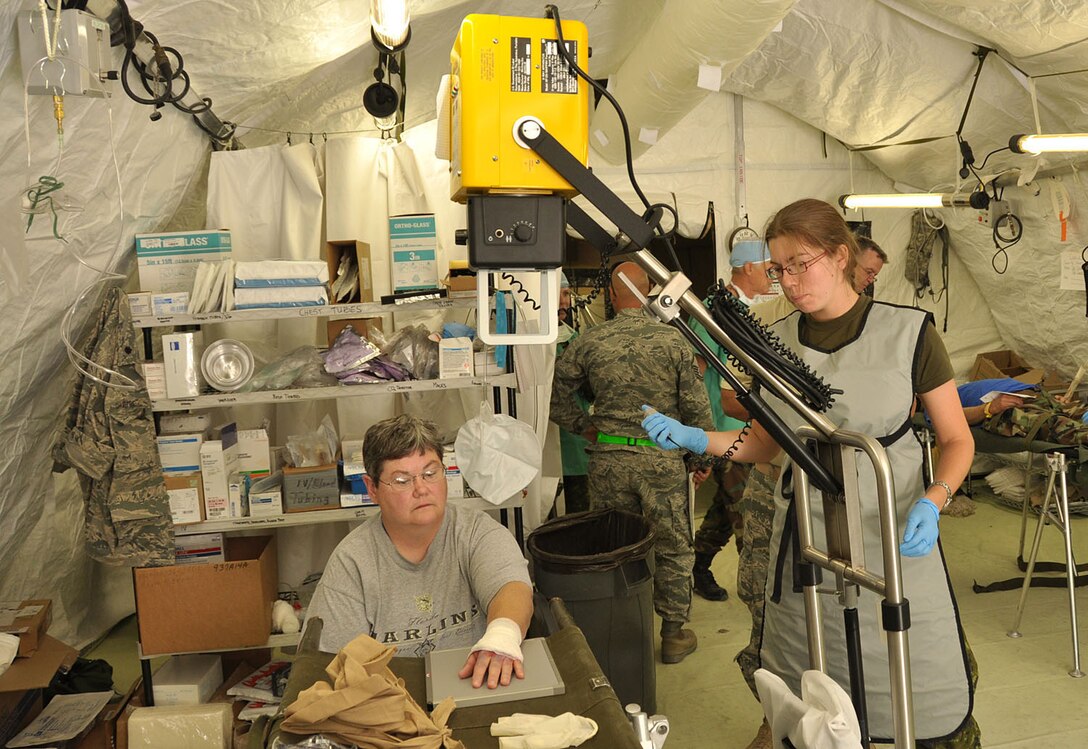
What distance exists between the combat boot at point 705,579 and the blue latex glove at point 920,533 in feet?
8.51

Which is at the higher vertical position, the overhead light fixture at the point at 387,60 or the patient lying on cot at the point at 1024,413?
the overhead light fixture at the point at 387,60

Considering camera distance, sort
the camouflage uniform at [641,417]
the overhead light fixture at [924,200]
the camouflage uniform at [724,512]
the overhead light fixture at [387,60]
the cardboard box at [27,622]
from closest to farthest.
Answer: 1. the overhead light fixture at [387,60]
2. the cardboard box at [27,622]
3. the camouflage uniform at [641,417]
4. the camouflage uniform at [724,512]
5. the overhead light fixture at [924,200]

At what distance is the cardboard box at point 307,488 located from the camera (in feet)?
10.3

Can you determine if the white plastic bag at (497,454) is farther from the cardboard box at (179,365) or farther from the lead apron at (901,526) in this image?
the lead apron at (901,526)

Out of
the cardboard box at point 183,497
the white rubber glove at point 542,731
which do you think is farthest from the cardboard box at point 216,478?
the white rubber glove at point 542,731

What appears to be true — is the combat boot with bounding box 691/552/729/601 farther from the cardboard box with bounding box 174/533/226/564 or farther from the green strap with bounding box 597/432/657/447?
the cardboard box with bounding box 174/533/226/564

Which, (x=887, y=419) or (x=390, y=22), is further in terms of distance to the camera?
(x=390, y=22)

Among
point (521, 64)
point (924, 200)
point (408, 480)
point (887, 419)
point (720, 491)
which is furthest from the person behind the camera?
point (924, 200)

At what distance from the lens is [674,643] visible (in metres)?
3.59

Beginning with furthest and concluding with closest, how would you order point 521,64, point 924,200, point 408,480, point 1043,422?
point 924,200 < point 1043,422 < point 408,480 < point 521,64

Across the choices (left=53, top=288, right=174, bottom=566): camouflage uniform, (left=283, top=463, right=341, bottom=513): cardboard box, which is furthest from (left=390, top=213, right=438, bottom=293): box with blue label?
(left=53, top=288, right=174, bottom=566): camouflage uniform

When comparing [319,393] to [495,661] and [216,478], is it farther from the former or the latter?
[495,661]

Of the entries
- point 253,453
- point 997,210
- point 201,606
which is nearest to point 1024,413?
point 997,210

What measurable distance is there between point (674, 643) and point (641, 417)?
3.07 feet
